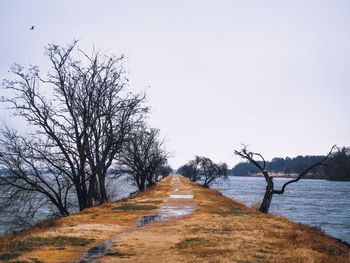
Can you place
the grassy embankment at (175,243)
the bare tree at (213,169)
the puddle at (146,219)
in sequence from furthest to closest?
the bare tree at (213,169) < the puddle at (146,219) < the grassy embankment at (175,243)

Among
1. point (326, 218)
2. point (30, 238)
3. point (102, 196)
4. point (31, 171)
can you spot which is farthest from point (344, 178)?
point (30, 238)

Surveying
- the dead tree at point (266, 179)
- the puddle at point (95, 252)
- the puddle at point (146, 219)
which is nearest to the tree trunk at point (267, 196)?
the dead tree at point (266, 179)

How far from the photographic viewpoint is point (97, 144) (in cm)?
3108

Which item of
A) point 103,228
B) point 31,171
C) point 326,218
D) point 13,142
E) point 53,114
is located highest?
point 53,114

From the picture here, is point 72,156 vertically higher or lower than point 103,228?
higher

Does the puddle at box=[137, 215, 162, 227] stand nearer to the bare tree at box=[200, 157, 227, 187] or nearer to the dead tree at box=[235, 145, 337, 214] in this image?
the dead tree at box=[235, 145, 337, 214]

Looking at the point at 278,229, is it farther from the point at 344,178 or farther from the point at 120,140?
the point at 344,178

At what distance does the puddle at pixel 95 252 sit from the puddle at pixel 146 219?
5.27 metres

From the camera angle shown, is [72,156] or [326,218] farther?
[326,218]

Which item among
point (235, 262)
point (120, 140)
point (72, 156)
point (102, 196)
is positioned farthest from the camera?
point (102, 196)

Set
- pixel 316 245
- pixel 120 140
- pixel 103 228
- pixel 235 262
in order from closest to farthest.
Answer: pixel 235 262 < pixel 316 245 < pixel 103 228 < pixel 120 140

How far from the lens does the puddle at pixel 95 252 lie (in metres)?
10.5

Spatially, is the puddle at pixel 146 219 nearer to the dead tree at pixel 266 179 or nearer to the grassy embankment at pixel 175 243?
the grassy embankment at pixel 175 243

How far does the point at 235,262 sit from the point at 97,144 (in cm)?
2222
